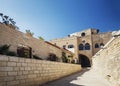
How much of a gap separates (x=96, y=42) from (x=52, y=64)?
97.0 feet

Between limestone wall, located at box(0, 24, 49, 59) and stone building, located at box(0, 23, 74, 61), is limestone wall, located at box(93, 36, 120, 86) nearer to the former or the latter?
stone building, located at box(0, 23, 74, 61)

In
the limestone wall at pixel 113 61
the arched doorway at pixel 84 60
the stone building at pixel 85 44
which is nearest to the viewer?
the limestone wall at pixel 113 61

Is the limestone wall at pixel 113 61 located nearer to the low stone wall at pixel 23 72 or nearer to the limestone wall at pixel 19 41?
the low stone wall at pixel 23 72

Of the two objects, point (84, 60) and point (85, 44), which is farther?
point (84, 60)

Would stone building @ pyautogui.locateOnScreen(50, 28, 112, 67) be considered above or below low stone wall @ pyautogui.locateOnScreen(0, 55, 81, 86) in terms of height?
above

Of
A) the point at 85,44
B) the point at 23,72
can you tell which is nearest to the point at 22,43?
the point at 23,72

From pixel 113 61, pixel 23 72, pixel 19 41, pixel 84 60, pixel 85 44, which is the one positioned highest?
pixel 85 44

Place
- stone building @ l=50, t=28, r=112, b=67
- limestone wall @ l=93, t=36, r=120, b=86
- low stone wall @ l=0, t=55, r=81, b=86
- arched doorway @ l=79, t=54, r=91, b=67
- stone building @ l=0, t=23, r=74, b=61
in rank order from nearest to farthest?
low stone wall @ l=0, t=55, r=81, b=86
limestone wall @ l=93, t=36, r=120, b=86
stone building @ l=0, t=23, r=74, b=61
stone building @ l=50, t=28, r=112, b=67
arched doorway @ l=79, t=54, r=91, b=67

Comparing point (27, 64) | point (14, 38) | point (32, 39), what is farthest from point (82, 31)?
point (27, 64)

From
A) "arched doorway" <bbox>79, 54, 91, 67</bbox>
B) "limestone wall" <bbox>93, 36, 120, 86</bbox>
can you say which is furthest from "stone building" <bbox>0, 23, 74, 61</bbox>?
"arched doorway" <bbox>79, 54, 91, 67</bbox>

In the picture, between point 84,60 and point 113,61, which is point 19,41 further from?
point 84,60

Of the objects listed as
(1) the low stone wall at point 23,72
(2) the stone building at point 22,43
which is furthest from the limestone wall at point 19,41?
(1) the low stone wall at point 23,72

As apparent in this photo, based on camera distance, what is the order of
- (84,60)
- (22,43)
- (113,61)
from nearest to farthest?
(113,61)
(22,43)
(84,60)

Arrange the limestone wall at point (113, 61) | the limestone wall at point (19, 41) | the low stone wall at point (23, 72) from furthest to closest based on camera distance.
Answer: the limestone wall at point (19, 41) → the limestone wall at point (113, 61) → the low stone wall at point (23, 72)
